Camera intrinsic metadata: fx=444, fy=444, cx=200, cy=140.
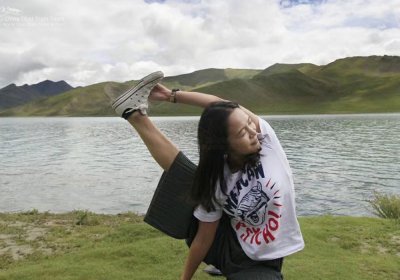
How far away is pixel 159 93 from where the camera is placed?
16.8 ft

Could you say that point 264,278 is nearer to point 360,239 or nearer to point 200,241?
point 200,241

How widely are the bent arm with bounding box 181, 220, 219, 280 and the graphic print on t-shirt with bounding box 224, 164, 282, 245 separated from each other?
0.27 metres

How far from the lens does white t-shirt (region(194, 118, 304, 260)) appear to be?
13.9 ft

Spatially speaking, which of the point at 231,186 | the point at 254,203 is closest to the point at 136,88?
the point at 231,186

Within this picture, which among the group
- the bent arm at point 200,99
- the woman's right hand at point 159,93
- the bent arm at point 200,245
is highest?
the woman's right hand at point 159,93

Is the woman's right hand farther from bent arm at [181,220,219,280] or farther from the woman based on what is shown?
bent arm at [181,220,219,280]

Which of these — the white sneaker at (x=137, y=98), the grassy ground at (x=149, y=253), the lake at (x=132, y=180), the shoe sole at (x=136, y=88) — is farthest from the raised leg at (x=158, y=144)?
the lake at (x=132, y=180)

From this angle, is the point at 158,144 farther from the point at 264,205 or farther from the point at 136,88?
the point at 264,205

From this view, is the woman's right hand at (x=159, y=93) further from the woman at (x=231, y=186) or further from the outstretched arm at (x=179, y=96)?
the woman at (x=231, y=186)

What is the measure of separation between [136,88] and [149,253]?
4426 mm

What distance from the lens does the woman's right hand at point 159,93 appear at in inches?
199

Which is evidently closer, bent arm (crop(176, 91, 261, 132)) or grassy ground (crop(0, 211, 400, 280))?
bent arm (crop(176, 91, 261, 132))

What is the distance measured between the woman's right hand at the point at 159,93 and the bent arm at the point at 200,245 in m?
1.54

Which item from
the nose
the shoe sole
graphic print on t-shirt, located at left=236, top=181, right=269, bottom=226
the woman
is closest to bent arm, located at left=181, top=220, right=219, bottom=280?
the woman
